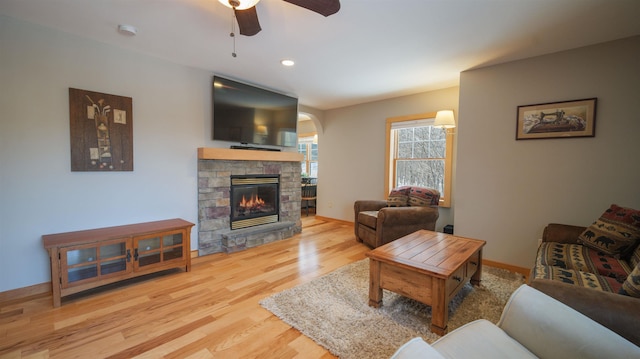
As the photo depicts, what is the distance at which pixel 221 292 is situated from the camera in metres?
2.52

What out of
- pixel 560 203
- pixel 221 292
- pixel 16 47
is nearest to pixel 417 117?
pixel 560 203

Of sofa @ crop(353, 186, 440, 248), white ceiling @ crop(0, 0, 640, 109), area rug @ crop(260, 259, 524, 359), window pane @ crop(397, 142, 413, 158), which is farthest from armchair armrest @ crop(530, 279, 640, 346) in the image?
window pane @ crop(397, 142, 413, 158)

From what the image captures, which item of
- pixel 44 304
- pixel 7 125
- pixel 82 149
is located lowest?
pixel 44 304

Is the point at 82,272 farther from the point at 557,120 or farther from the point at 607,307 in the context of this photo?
the point at 557,120


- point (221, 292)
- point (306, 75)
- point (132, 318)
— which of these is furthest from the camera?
point (306, 75)

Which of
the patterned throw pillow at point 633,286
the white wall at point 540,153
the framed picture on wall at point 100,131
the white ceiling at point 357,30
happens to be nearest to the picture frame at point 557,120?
the white wall at point 540,153

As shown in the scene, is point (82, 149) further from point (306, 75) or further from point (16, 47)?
point (306, 75)

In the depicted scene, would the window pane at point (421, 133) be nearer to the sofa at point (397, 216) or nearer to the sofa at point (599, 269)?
the sofa at point (397, 216)

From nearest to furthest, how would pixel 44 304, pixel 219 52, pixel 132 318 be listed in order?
pixel 132 318 < pixel 44 304 < pixel 219 52

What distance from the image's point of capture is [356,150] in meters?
5.21

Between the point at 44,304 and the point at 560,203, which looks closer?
the point at 44,304

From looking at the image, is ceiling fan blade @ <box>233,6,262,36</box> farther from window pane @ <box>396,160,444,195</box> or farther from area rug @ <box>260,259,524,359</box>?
window pane @ <box>396,160,444,195</box>

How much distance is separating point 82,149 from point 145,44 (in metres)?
1.22

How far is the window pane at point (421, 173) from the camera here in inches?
171
